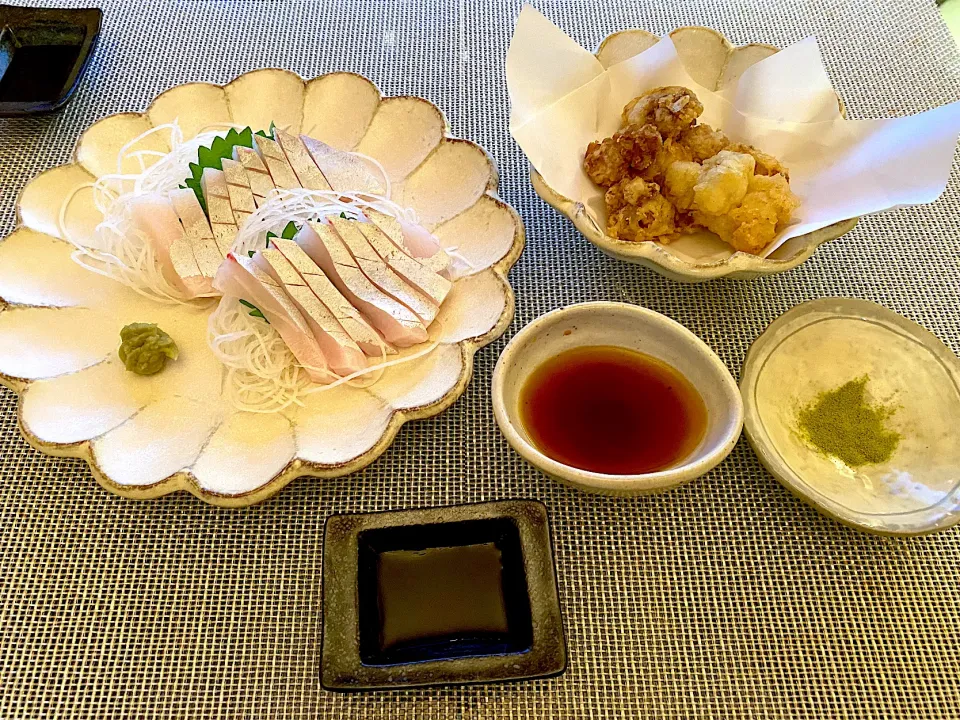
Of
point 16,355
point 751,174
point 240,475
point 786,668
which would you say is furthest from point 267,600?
point 751,174

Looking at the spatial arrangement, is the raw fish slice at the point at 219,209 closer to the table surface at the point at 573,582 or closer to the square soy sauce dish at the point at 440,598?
the table surface at the point at 573,582

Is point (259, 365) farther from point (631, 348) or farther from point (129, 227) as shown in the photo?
point (631, 348)

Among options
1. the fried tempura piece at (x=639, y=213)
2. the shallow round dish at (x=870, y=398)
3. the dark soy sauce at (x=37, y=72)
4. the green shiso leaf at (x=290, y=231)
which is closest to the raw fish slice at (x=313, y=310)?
the green shiso leaf at (x=290, y=231)

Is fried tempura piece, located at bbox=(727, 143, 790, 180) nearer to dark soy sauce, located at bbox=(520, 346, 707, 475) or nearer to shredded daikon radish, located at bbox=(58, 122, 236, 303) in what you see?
dark soy sauce, located at bbox=(520, 346, 707, 475)

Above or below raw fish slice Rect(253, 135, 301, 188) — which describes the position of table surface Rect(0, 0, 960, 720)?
below

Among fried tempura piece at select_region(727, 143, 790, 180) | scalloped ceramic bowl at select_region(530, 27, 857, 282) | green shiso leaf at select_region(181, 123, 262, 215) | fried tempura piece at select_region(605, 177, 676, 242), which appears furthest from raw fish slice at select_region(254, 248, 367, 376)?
fried tempura piece at select_region(727, 143, 790, 180)

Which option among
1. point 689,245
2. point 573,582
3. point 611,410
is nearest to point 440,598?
point 573,582

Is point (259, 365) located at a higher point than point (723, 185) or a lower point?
lower
